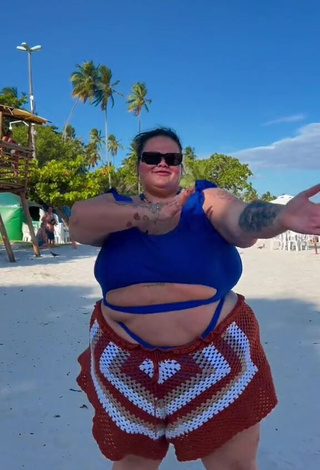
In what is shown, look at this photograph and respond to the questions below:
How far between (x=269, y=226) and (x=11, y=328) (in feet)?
16.1

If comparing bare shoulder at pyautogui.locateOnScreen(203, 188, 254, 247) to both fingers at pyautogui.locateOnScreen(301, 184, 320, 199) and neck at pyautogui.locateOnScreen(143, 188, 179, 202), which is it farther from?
fingers at pyautogui.locateOnScreen(301, 184, 320, 199)

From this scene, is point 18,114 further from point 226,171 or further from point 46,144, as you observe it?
point 226,171

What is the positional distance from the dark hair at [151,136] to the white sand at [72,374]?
190 cm

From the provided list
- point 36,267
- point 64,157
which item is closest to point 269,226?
point 36,267

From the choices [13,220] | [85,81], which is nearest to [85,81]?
[85,81]

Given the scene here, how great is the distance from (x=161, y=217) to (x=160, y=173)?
0.81ft

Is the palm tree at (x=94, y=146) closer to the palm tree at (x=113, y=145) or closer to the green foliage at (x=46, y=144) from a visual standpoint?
the palm tree at (x=113, y=145)

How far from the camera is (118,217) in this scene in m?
1.60

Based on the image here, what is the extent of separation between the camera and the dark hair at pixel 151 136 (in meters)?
1.88

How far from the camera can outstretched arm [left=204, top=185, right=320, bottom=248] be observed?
1350 millimetres

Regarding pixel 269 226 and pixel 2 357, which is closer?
pixel 269 226

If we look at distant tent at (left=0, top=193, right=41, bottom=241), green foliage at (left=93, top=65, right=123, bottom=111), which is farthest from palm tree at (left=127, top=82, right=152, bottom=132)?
distant tent at (left=0, top=193, right=41, bottom=241)

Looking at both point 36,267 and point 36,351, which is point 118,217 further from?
point 36,267

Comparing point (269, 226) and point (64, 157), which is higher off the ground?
point (64, 157)
